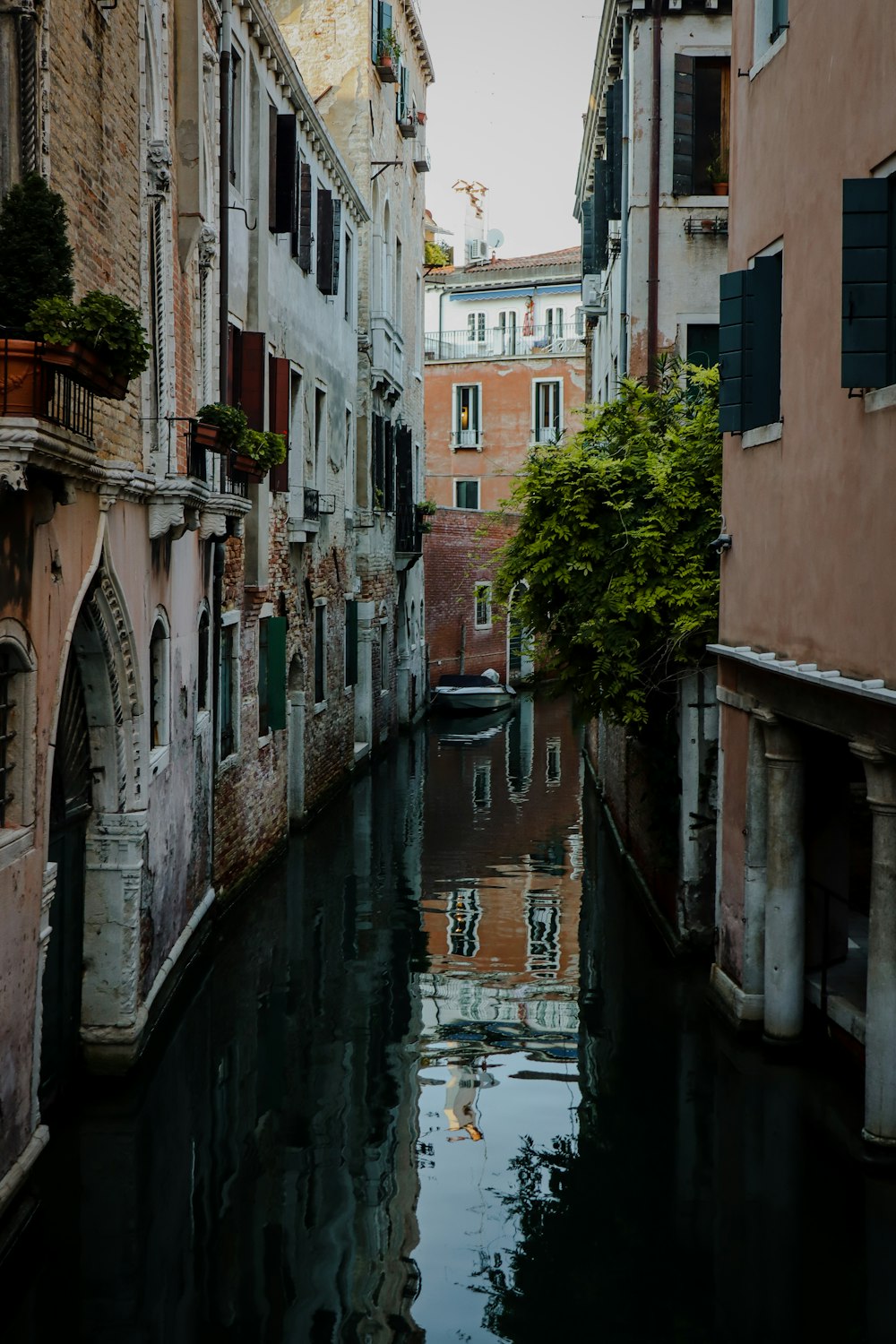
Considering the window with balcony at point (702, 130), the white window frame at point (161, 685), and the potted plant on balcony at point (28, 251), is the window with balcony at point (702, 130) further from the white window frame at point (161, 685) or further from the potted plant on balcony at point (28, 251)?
the potted plant on balcony at point (28, 251)

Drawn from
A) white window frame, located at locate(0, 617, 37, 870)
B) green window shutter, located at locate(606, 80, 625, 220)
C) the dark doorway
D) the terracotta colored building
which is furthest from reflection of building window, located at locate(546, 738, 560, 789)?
white window frame, located at locate(0, 617, 37, 870)

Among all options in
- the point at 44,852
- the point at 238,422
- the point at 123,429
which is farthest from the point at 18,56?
the point at 238,422

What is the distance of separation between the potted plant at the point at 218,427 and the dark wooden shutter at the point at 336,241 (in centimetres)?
834

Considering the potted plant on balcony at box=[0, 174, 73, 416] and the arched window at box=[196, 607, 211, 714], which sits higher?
the potted plant on balcony at box=[0, 174, 73, 416]

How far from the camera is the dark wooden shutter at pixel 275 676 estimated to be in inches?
555

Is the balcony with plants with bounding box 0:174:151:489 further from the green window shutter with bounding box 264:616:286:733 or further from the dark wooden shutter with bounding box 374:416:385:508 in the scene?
the dark wooden shutter with bounding box 374:416:385:508

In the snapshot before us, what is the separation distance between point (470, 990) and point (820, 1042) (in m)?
2.60

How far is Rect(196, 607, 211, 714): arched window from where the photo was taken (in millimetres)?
11047

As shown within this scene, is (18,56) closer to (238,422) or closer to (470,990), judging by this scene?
(238,422)

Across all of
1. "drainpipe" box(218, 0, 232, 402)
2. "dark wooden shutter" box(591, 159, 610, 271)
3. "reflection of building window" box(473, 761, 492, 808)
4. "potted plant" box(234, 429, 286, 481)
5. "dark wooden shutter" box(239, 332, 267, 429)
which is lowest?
"reflection of building window" box(473, 761, 492, 808)

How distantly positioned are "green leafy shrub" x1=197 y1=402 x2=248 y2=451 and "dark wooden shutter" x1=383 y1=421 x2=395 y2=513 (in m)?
12.6

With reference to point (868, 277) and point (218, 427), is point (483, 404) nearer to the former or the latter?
point (218, 427)

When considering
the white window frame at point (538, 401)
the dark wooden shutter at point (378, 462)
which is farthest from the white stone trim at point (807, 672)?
the white window frame at point (538, 401)

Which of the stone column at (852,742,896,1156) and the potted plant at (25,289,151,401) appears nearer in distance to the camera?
the potted plant at (25,289,151,401)
